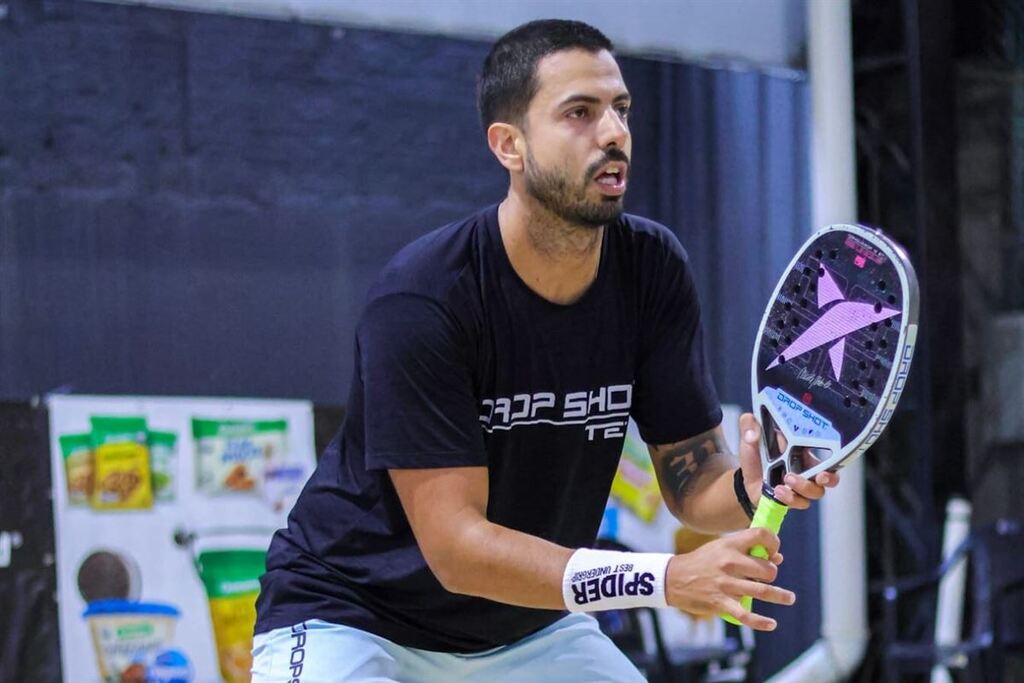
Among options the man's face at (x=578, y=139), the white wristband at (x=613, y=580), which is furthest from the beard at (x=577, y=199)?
the white wristband at (x=613, y=580)

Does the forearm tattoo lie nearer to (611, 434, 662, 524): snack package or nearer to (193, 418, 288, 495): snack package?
(193, 418, 288, 495): snack package

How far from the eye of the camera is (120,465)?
494 cm

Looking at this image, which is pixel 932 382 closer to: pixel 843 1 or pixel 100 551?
pixel 843 1

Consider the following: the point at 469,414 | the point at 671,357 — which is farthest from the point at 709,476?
the point at 469,414

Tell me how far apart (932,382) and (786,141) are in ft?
4.35

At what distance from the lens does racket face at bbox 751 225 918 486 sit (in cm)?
250

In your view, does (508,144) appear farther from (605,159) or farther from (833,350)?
(833,350)

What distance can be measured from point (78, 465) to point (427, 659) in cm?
239

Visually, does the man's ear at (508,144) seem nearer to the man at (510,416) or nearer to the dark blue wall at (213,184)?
the man at (510,416)

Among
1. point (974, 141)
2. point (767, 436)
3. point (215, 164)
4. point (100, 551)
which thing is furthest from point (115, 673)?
point (974, 141)

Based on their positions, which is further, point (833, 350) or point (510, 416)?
Answer: point (510, 416)

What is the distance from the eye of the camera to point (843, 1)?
6438mm

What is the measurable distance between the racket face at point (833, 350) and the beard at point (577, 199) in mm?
376

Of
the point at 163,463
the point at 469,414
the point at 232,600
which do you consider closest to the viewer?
the point at 469,414
